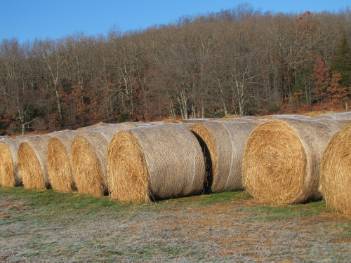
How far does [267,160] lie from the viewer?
1111cm

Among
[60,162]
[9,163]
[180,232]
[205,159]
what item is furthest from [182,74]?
[180,232]

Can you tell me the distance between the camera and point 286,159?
1055cm

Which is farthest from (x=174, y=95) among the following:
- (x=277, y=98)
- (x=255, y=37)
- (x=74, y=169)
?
(x=74, y=169)

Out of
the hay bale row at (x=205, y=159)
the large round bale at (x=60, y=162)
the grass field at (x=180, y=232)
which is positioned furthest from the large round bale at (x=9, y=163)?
the grass field at (x=180, y=232)

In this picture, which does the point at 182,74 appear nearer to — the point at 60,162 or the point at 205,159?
the point at 60,162

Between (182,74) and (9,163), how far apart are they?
4844 centimetres

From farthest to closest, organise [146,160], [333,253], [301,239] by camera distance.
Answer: [146,160]
[301,239]
[333,253]

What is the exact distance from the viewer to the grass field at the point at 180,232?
7035 millimetres

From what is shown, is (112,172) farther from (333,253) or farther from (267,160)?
(333,253)

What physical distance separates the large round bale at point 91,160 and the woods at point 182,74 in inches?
1684

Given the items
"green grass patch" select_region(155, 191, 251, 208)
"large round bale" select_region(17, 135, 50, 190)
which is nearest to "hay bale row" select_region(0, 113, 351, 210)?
"green grass patch" select_region(155, 191, 251, 208)

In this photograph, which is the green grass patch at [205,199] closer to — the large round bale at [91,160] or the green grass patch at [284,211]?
the green grass patch at [284,211]

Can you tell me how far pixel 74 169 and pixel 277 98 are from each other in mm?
53032

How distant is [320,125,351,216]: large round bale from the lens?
877 cm
